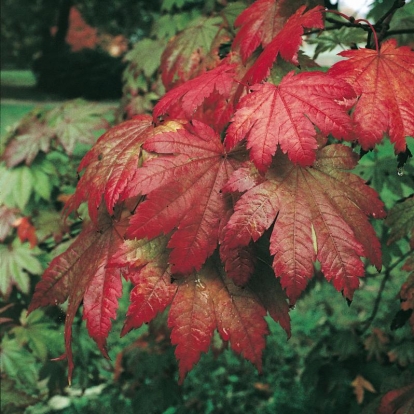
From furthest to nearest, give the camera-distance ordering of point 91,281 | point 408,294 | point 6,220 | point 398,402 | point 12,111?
point 12,111, point 6,220, point 398,402, point 408,294, point 91,281

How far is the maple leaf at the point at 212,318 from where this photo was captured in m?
1.02

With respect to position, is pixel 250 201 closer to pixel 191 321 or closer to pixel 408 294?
pixel 191 321

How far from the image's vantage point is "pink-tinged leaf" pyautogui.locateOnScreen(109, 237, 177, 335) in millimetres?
1021

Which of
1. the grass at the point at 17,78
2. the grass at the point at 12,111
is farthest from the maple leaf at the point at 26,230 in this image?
the grass at the point at 17,78

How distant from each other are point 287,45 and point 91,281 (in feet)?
2.24

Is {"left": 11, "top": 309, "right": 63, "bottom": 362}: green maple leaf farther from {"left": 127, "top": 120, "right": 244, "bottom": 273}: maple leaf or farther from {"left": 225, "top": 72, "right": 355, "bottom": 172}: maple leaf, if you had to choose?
{"left": 225, "top": 72, "right": 355, "bottom": 172}: maple leaf

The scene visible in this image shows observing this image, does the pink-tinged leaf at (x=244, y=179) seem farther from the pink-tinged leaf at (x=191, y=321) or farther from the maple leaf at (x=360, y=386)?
the maple leaf at (x=360, y=386)

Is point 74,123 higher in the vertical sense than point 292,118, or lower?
lower

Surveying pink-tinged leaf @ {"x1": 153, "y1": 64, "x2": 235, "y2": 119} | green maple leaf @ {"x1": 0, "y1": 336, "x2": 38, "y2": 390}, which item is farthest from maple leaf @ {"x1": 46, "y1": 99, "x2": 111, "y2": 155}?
pink-tinged leaf @ {"x1": 153, "y1": 64, "x2": 235, "y2": 119}

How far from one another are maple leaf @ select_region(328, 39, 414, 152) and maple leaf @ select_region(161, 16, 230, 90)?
1.83ft

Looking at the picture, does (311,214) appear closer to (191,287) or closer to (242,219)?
(242,219)

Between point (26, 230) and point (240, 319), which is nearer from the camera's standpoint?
point (240, 319)

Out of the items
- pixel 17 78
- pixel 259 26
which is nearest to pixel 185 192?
pixel 259 26

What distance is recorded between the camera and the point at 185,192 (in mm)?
1039
